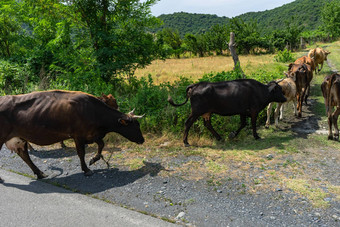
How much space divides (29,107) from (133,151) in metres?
2.63

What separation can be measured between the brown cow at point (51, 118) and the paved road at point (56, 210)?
2.52 ft

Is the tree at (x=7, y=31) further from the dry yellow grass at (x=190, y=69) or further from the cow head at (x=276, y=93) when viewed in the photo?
the cow head at (x=276, y=93)

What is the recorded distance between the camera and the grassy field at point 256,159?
5.08 meters

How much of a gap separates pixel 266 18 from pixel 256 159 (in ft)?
463

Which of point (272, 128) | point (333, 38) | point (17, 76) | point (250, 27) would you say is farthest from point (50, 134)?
point (333, 38)

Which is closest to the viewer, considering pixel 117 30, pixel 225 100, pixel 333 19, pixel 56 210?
pixel 56 210

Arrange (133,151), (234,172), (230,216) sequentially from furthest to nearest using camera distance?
(133,151), (234,172), (230,216)

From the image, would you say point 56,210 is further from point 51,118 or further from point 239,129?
point 239,129

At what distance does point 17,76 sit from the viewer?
12023 millimetres

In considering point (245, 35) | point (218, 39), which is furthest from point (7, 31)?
point (245, 35)

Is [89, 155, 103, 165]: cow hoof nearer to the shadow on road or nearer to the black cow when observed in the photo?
the shadow on road

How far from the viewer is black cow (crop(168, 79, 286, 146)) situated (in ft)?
24.1

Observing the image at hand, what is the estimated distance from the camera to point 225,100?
24.2 feet

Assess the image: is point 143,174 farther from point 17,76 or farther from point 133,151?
point 17,76
